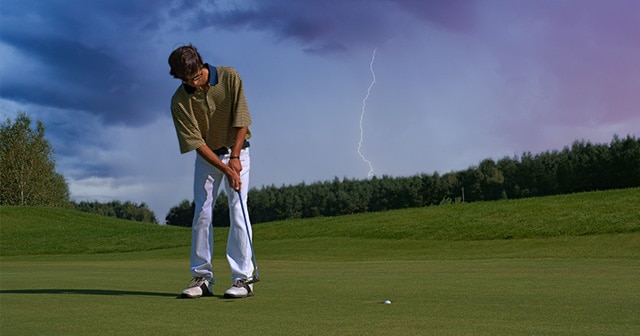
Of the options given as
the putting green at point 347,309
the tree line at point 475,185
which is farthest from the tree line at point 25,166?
the putting green at point 347,309

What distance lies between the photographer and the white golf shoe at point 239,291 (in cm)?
603

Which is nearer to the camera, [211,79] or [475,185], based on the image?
[211,79]

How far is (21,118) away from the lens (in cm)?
6512

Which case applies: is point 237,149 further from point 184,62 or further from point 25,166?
point 25,166

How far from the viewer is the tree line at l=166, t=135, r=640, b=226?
200ft

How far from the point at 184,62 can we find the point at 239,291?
1.99 metres

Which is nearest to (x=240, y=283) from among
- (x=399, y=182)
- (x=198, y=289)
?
(x=198, y=289)

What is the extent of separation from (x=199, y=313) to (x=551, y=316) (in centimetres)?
229

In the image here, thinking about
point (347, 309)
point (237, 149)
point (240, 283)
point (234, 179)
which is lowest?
point (347, 309)

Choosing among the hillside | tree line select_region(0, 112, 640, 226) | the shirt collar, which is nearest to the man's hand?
the shirt collar

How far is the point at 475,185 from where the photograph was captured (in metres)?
72.8

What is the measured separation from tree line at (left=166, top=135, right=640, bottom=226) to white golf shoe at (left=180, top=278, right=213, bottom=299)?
139ft

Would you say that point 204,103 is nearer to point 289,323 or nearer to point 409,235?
point 289,323

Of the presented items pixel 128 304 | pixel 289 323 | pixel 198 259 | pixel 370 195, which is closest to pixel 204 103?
pixel 198 259
